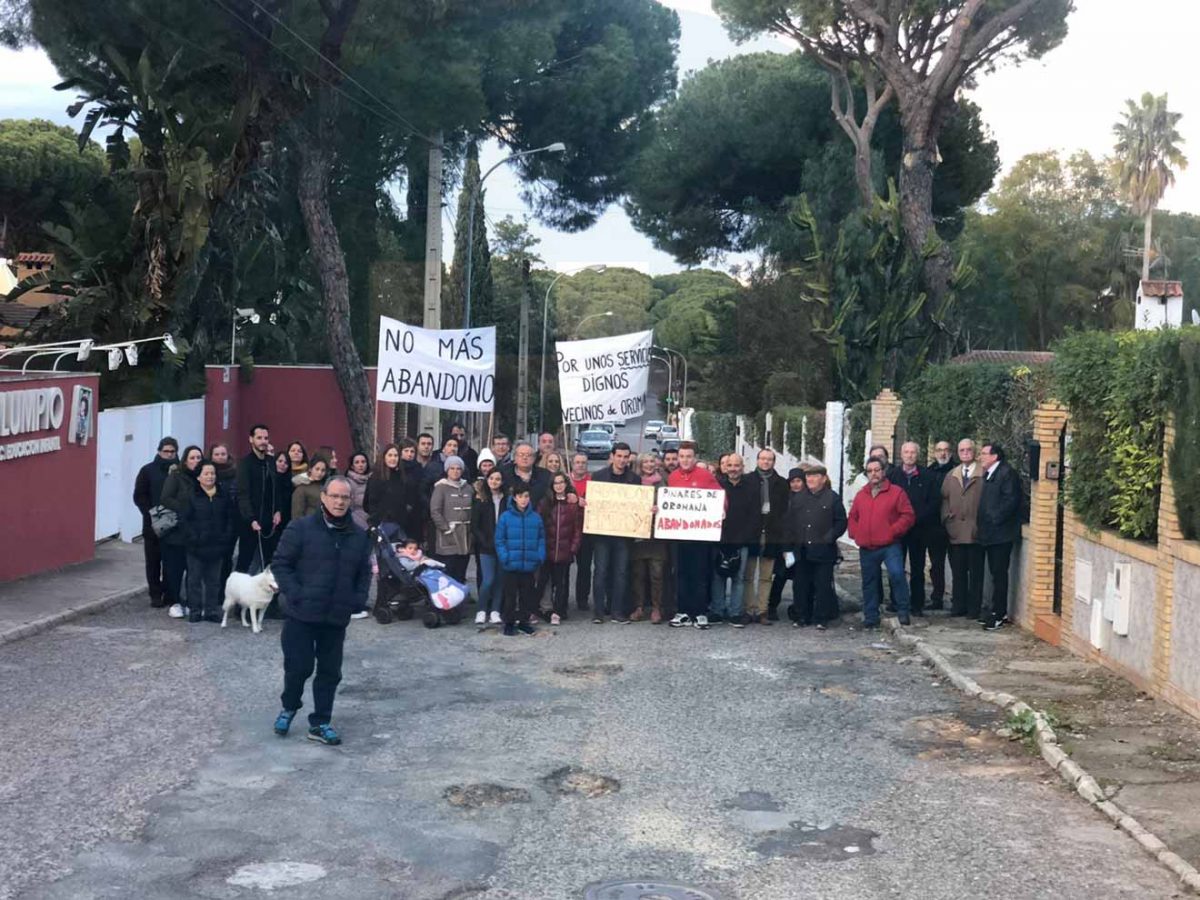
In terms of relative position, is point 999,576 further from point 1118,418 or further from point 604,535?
point 604,535

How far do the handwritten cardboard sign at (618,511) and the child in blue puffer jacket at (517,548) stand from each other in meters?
1.08

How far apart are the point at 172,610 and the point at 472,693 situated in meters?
4.70

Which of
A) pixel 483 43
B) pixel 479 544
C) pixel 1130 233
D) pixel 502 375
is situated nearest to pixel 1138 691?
pixel 479 544

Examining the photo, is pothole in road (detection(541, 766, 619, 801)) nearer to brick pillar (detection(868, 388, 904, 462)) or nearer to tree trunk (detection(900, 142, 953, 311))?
brick pillar (detection(868, 388, 904, 462))

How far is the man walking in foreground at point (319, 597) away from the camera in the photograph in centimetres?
955

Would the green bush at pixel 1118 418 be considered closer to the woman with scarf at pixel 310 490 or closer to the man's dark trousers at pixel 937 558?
the man's dark trousers at pixel 937 558

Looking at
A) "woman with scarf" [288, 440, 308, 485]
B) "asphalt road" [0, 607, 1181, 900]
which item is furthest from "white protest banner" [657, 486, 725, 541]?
"woman with scarf" [288, 440, 308, 485]

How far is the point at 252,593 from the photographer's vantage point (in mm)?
14016

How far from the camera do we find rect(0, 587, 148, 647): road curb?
13492 millimetres

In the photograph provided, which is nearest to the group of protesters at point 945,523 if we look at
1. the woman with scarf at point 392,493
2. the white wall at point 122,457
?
the woman with scarf at point 392,493

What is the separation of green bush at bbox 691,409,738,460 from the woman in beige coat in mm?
32184

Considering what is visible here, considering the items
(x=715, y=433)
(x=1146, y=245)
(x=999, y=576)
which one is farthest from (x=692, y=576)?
(x=1146, y=245)

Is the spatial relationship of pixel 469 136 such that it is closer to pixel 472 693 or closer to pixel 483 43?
pixel 483 43

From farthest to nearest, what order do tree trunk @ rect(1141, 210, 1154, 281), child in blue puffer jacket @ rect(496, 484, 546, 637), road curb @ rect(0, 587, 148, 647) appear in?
A: tree trunk @ rect(1141, 210, 1154, 281)
child in blue puffer jacket @ rect(496, 484, 546, 637)
road curb @ rect(0, 587, 148, 647)
